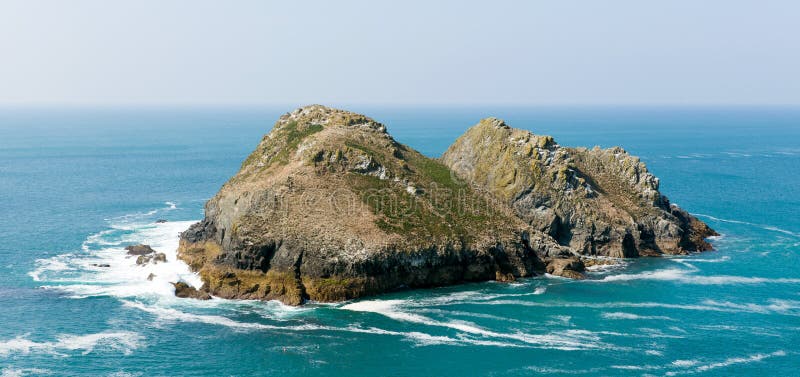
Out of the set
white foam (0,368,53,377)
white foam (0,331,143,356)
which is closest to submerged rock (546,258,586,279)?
white foam (0,331,143,356)

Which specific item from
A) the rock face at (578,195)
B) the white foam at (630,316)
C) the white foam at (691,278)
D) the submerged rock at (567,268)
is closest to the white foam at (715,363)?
the white foam at (630,316)

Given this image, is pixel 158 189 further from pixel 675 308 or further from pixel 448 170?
pixel 675 308

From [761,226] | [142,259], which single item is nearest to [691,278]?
[761,226]

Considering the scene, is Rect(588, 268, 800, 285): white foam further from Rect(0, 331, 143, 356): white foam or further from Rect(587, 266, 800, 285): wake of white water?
Rect(0, 331, 143, 356): white foam

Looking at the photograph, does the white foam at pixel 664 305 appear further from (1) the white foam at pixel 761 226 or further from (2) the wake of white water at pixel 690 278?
(1) the white foam at pixel 761 226

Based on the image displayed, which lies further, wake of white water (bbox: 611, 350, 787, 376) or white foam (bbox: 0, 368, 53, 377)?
wake of white water (bbox: 611, 350, 787, 376)

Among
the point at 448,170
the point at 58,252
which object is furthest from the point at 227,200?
the point at 448,170

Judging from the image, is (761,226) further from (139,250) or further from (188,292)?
(139,250)
